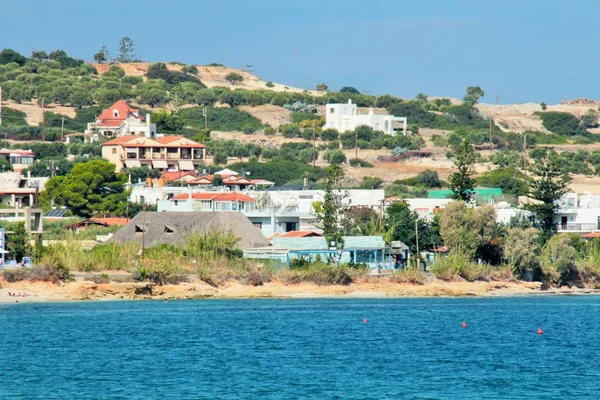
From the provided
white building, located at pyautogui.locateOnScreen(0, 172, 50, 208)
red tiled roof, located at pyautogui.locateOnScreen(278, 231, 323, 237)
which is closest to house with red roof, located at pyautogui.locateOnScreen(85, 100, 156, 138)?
white building, located at pyautogui.locateOnScreen(0, 172, 50, 208)

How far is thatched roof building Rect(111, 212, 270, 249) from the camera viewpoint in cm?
7994

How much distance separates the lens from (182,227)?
81.8 metres

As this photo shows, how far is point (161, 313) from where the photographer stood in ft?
204

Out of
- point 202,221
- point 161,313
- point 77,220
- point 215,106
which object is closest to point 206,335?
point 161,313

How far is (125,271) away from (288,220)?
20.5 meters

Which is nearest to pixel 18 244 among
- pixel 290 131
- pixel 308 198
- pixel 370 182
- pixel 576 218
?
pixel 308 198

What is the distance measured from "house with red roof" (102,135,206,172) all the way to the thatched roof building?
38.9 m

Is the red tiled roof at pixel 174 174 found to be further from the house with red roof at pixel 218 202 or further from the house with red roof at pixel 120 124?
the house with red roof at pixel 218 202

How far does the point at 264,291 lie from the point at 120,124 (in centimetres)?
7429

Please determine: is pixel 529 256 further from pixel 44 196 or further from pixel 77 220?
pixel 44 196

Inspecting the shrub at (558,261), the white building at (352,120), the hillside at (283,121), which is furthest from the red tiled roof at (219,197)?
the white building at (352,120)

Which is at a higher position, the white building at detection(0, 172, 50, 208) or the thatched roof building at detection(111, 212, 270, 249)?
the white building at detection(0, 172, 50, 208)

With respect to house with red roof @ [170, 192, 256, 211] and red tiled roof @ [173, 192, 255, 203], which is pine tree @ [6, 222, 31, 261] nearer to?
house with red roof @ [170, 192, 256, 211]

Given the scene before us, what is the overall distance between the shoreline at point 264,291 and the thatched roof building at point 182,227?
839cm
